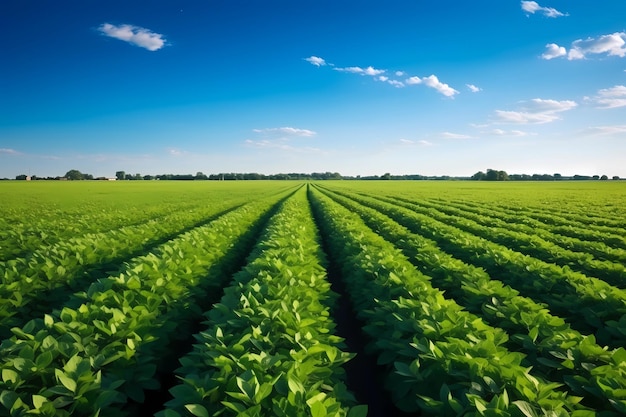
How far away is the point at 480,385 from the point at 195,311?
4.43 meters

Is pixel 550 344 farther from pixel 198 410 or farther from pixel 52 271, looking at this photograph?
pixel 52 271

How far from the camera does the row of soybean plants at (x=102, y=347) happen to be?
102 inches

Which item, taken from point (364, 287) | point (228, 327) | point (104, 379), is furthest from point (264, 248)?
point (104, 379)

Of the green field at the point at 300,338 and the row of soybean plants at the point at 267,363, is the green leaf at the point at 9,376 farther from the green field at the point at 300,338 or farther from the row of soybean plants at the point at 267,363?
the row of soybean plants at the point at 267,363

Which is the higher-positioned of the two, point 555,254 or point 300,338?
point 300,338

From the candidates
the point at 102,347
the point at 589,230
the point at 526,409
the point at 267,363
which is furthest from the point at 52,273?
the point at 589,230

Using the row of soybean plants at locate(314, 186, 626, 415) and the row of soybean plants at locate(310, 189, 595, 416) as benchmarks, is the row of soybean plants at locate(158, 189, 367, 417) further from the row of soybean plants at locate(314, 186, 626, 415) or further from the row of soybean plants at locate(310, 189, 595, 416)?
the row of soybean plants at locate(314, 186, 626, 415)

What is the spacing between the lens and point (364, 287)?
21.3ft

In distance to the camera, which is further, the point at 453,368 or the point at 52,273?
the point at 52,273

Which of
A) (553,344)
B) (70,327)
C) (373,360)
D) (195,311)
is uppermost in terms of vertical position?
(70,327)

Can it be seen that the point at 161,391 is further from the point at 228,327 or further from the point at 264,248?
the point at 264,248

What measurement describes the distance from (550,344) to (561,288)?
372 cm

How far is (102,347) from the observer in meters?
3.49

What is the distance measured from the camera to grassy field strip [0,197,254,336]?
5.33m
